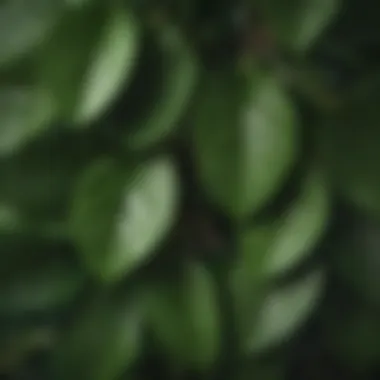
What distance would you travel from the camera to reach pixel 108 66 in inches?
27.7

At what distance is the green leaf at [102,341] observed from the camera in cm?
82

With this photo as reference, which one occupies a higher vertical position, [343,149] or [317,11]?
[317,11]

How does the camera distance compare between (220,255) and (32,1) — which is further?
(220,255)

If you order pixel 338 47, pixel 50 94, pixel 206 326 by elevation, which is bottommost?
pixel 206 326

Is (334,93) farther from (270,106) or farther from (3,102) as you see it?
(3,102)

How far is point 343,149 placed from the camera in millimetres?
784

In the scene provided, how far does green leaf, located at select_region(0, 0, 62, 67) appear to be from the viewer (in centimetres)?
73

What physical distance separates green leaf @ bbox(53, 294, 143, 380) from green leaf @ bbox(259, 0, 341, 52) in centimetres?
28

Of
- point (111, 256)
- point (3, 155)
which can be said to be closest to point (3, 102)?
point (3, 155)

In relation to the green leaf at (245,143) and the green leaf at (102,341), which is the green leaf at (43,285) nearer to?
the green leaf at (102,341)

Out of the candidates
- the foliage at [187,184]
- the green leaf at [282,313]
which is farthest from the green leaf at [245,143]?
the green leaf at [282,313]

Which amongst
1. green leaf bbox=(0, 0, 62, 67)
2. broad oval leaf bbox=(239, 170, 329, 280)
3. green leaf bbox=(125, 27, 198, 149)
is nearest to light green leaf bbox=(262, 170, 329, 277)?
broad oval leaf bbox=(239, 170, 329, 280)

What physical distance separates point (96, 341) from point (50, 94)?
236mm

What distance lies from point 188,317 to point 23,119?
22 cm
